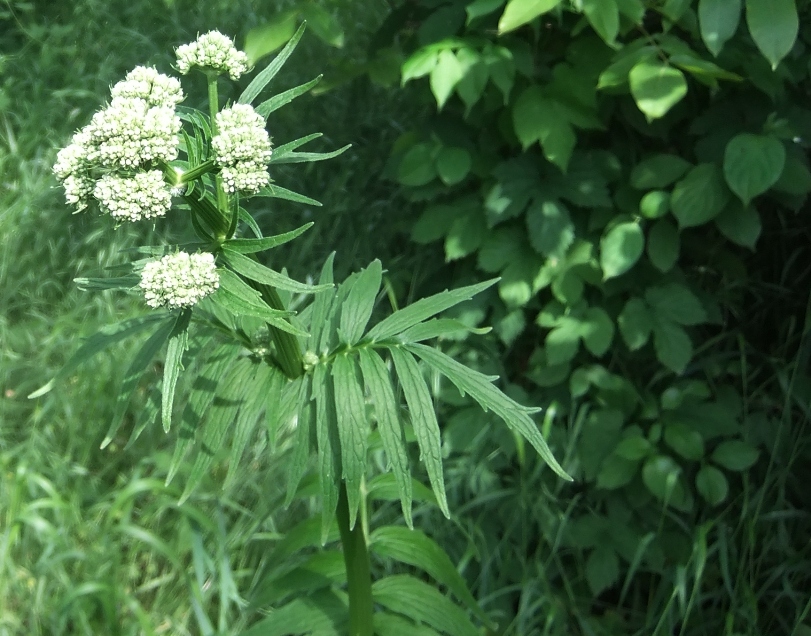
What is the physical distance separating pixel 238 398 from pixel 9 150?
277 cm

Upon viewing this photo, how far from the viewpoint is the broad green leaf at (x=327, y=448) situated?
1080 millimetres

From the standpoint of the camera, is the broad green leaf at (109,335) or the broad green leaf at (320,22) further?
the broad green leaf at (320,22)

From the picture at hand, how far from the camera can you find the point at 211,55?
1.05 metres

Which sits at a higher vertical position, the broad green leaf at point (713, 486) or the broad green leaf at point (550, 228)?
the broad green leaf at point (550, 228)

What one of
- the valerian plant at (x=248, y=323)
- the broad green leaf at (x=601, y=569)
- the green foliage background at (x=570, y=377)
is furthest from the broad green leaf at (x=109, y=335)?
the broad green leaf at (x=601, y=569)

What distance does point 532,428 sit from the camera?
1058 mm

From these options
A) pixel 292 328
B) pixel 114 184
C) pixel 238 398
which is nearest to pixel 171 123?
pixel 114 184

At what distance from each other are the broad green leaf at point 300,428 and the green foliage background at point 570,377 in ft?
2.72

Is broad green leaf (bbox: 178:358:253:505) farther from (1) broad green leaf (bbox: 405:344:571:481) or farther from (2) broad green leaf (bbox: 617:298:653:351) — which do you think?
(2) broad green leaf (bbox: 617:298:653:351)

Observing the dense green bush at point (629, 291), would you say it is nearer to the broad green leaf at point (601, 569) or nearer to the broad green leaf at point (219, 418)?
the broad green leaf at point (601, 569)

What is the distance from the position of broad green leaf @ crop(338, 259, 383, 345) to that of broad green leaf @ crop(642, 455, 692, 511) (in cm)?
112

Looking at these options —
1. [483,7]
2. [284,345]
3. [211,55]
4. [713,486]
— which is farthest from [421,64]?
[713,486]

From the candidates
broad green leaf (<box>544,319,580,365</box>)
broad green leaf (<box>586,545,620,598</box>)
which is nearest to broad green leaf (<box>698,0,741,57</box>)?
broad green leaf (<box>544,319,580,365</box>)

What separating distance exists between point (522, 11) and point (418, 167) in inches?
26.6
